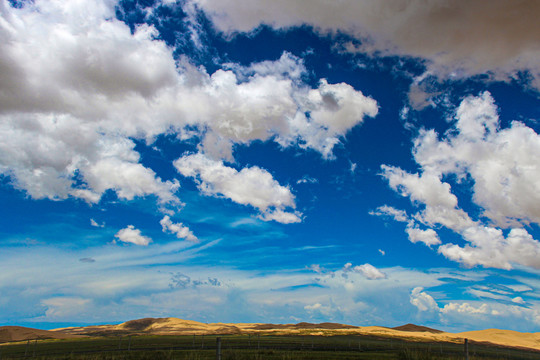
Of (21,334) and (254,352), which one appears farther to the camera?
(21,334)

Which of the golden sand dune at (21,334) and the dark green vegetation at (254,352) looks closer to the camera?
the dark green vegetation at (254,352)

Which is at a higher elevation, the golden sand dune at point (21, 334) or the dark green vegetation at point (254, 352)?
the dark green vegetation at point (254, 352)

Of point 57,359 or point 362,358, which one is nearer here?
point 57,359

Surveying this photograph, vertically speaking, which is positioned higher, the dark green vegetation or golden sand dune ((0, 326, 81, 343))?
the dark green vegetation

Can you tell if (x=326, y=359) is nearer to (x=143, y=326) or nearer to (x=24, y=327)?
(x=24, y=327)

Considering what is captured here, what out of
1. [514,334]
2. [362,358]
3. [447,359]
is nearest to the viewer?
[447,359]

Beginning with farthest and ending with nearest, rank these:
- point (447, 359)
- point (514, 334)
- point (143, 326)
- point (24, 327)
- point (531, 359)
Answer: point (143, 326)
point (514, 334)
point (24, 327)
point (531, 359)
point (447, 359)

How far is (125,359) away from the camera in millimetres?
36000

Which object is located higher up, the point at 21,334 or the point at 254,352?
the point at 254,352

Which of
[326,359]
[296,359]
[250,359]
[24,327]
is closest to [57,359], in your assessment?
[250,359]

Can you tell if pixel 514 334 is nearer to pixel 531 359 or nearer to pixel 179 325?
pixel 531 359

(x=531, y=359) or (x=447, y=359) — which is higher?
(x=447, y=359)

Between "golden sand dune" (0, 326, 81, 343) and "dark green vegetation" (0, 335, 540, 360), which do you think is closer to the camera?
"dark green vegetation" (0, 335, 540, 360)

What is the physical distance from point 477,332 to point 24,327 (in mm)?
209042
